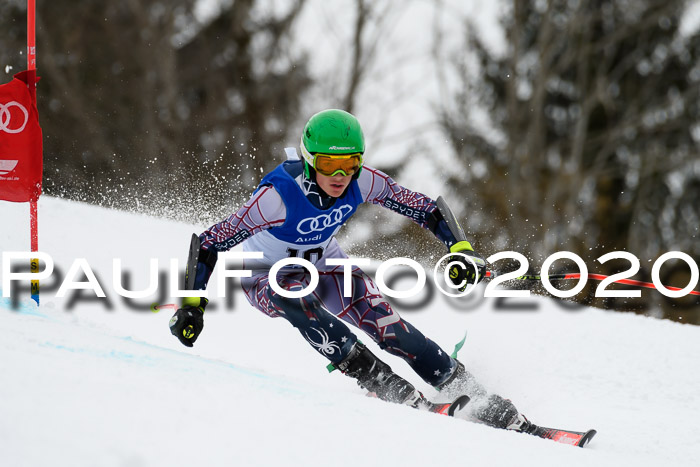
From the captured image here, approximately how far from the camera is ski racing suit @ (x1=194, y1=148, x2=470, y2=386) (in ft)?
11.9

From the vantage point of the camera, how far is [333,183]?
3633mm

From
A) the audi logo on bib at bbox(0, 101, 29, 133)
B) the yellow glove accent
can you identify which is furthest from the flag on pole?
the yellow glove accent

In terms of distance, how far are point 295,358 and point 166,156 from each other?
15.0 meters

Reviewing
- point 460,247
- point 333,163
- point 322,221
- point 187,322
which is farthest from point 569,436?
point 187,322

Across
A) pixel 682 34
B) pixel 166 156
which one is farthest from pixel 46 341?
pixel 682 34

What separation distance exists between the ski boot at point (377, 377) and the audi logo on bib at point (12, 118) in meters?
2.11

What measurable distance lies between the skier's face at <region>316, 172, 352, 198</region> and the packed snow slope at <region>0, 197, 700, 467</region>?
863 mm

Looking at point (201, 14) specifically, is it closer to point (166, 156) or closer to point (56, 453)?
point (166, 156)

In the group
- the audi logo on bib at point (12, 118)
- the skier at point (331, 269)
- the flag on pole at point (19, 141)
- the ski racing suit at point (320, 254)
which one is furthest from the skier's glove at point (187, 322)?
the audi logo on bib at point (12, 118)

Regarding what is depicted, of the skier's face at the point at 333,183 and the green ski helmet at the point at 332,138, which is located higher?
the green ski helmet at the point at 332,138

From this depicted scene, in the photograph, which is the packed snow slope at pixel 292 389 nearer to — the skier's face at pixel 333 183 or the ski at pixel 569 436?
the ski at pixel 569 436

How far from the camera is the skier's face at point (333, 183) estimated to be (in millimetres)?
3627

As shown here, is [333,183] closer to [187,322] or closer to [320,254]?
[320,254]

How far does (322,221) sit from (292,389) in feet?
3.46
